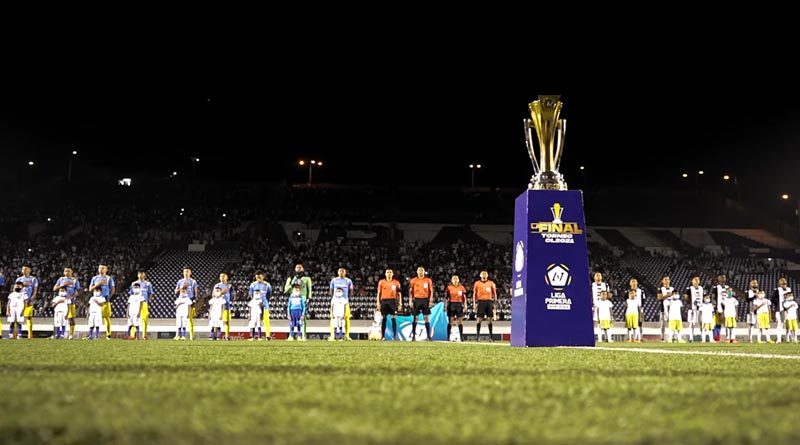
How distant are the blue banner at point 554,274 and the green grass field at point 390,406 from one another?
6.60 metres

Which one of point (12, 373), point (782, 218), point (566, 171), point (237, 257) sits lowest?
point (12, 373)

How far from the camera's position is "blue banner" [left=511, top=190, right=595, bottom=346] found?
11953 mm

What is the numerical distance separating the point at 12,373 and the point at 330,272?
30.8 meters

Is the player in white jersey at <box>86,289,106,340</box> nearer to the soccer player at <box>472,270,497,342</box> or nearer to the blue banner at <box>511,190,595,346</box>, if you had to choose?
the soccer player at <box>472,270,497,342</box>

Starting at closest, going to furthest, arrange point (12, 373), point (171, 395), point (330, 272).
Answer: point (171, 395) → point (12, 373) → point (330, 272)

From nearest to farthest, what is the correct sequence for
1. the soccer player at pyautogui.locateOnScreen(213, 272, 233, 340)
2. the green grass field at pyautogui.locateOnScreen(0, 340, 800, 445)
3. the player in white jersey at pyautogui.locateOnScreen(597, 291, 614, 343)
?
the green grass field at pyautogui.locateOnScreen(0, 340, 800, 445) < the soccer player at pyautogui.locateOnScreen(213, 272, 233, 340) < the player in white jersey at pyautogui.locateOnScreen(597, 291, 614, 343)

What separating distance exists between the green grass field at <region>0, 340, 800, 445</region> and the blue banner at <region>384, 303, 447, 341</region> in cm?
1696

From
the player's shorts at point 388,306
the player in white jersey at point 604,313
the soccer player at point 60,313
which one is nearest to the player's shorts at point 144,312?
the soccer player at point 60,313

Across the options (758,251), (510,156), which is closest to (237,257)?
(510,156)

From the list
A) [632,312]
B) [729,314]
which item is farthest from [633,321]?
[729,314]

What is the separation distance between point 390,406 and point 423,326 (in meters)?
19.6

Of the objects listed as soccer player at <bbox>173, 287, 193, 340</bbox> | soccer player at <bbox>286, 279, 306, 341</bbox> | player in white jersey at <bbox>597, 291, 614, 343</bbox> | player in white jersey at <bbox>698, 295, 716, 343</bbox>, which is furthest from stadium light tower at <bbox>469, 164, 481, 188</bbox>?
soccer player at <bbox>173, 287, 193, 340</bbox>

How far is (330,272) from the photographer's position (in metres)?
35.7

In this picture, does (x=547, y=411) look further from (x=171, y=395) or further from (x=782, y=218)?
(x=782, y=218)
